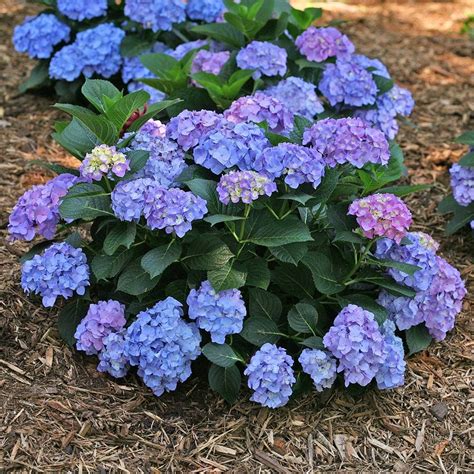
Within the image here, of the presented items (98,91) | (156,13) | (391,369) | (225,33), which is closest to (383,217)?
(391,369)

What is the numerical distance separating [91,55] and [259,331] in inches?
86.8

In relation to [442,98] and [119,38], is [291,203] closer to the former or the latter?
[119,38]

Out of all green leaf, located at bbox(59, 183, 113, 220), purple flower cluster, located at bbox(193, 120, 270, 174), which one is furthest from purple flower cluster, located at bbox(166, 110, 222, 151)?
green leaf, located at bbox(59, 183, 113, 220)

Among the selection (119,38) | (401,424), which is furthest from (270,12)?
(401,424)

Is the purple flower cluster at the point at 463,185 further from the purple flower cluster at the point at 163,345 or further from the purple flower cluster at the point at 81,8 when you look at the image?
the purple flower cluster at the point at 81,8

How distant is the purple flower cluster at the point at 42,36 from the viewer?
463 centimetres

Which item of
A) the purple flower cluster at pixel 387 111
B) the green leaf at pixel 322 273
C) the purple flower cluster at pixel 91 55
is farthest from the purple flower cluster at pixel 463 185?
the purple flower cluster at pixel 91 55

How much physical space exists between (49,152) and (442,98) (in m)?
2.37

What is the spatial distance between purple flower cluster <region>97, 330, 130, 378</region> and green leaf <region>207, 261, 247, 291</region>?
1.27 feet

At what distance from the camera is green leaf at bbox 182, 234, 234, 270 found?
9.10 ft

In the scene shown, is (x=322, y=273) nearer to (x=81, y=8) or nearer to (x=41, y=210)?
(x=41, y=210)

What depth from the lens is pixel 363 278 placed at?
2.95m

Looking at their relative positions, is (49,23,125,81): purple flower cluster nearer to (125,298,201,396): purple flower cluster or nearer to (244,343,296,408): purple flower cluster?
(125,298,201,396): purple flower cluster

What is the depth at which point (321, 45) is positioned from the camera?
13.1 feet
